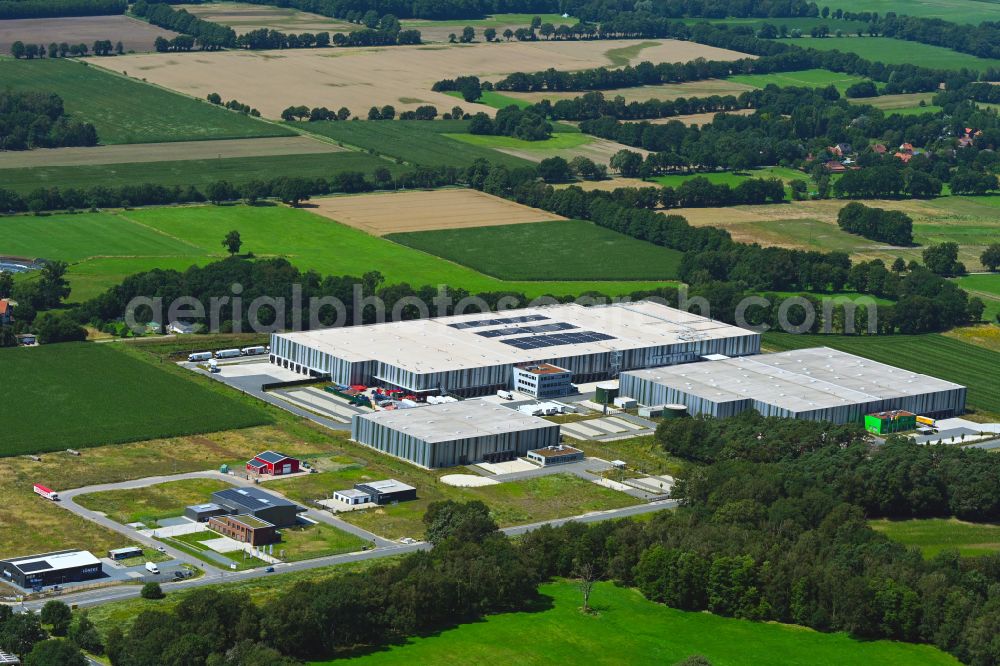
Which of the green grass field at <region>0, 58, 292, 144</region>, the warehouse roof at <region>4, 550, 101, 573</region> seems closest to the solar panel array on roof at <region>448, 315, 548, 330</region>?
the warehouse roof at <region>4, 550, 101, 573</region>

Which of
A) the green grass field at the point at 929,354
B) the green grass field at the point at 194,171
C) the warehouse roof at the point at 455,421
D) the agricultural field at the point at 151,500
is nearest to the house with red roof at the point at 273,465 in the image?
the agricultural field at the point at 151,500

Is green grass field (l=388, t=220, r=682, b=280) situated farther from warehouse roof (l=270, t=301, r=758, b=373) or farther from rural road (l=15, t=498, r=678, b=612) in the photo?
rural road (l=15, t=498, r=678, b=612)

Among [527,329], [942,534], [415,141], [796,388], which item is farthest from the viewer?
[415,141]

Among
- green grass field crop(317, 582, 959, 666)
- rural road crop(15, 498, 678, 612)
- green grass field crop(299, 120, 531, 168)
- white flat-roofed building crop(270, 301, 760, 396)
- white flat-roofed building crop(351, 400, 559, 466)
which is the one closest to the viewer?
green grass field crop(317, 582, 959, 666)

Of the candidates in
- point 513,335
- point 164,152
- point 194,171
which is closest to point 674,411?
point 513,335

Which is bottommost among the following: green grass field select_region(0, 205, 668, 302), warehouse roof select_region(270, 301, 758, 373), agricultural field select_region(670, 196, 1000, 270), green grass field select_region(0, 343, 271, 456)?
green grass field select_region(0, 343, 271, 456)

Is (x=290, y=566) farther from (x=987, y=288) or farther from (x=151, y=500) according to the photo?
(x=987, y=288)

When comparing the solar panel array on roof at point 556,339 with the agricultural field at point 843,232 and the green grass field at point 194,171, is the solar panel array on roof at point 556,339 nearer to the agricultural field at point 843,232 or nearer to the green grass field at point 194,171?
the agricultural field at point 843,232
